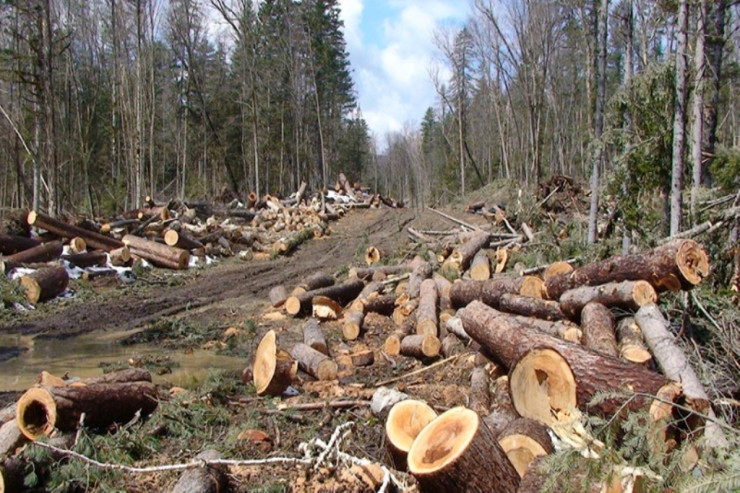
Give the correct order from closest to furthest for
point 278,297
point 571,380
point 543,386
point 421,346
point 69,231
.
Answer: point 571,380
point 543,386
point 421,346
point 278,297
point 69,231

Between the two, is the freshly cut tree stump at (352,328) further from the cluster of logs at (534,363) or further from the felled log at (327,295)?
the felled log at (327,295)

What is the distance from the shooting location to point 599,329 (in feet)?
20.0

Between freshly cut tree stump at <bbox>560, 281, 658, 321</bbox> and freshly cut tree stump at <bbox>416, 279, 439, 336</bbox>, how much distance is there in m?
2.30

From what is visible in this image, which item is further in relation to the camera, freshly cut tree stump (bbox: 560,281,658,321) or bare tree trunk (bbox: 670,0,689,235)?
bare tree trunk (bbox: 670,0,689,235)

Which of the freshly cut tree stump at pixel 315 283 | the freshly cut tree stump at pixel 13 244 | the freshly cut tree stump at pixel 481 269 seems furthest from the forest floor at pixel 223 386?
the freshly cut tree stump at pixel 13 244

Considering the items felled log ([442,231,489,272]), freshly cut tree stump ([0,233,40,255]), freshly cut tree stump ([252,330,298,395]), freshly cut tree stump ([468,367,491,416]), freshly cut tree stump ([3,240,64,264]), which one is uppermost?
freshly cut tree stump ([0,233,40,255])

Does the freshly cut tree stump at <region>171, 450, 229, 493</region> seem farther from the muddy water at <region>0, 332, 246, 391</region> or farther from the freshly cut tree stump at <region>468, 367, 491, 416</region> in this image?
the muddy water at <region>0, 332, 246, 391</region>

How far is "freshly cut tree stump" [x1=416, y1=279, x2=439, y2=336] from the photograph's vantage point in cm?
892

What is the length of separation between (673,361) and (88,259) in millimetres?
14266

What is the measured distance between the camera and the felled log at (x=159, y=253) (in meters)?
16.4

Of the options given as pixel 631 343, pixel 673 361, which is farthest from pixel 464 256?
pixel 673 361

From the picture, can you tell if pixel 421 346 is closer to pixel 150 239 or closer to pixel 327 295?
pixel 327 295

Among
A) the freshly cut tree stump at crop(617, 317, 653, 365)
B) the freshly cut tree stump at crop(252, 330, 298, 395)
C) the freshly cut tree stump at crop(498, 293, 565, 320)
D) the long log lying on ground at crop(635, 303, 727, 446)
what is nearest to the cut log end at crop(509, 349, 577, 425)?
the long log lying on ground at crop(635, 303, 727, 446)

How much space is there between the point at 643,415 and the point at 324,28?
143ft
